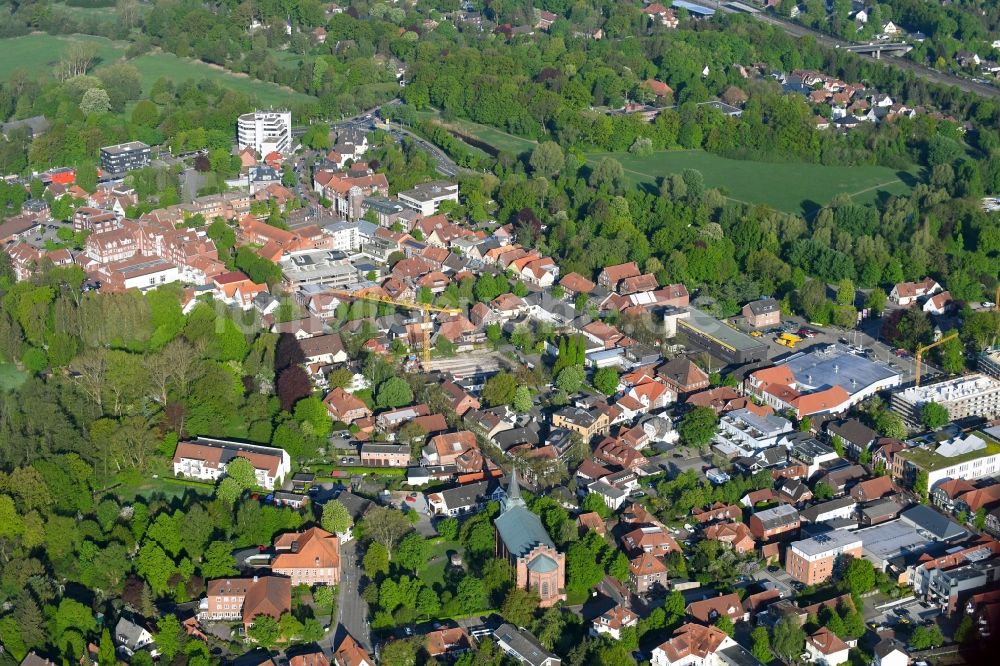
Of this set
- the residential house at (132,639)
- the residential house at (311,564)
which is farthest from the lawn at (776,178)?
the residential house at (132,639)

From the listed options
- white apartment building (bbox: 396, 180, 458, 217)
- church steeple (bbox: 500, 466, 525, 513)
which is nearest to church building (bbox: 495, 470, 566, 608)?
church steeple (bbox: 500, 466, 525, 513)

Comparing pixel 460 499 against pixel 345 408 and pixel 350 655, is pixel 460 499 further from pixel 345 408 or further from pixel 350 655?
pixel 350 655

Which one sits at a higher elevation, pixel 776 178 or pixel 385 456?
pixel 385 456

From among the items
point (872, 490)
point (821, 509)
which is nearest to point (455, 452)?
point (821, 509)

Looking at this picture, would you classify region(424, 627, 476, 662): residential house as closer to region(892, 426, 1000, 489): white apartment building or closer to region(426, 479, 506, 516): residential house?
region(426, 479, 506, 516): residential house

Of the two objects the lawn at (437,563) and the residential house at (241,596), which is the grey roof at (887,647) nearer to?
the lawn at (437,563)

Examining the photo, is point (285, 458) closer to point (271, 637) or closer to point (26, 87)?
point (271, 637)

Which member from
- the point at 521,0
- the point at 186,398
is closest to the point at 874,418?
the point at 186,398
